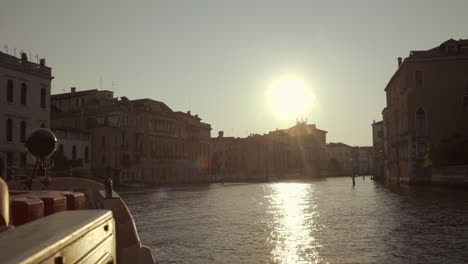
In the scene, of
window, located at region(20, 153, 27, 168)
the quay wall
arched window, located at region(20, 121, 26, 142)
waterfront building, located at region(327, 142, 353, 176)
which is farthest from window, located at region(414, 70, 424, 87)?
waterfront building, located at region(327, 142, 353, 176)

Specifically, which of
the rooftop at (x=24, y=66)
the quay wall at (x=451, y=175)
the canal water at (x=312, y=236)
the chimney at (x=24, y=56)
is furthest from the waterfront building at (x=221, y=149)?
the canal water at (x=312, y=236)

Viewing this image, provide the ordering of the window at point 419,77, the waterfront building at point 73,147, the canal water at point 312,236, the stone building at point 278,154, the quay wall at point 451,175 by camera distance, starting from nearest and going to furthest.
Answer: the canal water at point 312,236 < the quay wall at point 451,175 < the waterfront building at point 73,147 < the window at point 419,77 < the stone building at point 278,154

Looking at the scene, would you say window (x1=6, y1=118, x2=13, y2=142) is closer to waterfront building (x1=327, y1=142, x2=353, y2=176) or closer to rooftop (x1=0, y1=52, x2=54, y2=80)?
rooftop (x1=0, y1=52, x2=54, y2=80)

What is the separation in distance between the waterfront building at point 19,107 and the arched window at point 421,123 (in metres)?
36.6

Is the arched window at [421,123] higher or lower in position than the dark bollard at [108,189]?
higher

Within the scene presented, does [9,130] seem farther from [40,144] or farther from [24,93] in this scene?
[40,144]

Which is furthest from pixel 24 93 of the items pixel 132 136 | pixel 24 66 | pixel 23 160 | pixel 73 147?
pixel 132 136

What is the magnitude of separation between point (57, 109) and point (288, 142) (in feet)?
261

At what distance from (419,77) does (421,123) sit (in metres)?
4.95

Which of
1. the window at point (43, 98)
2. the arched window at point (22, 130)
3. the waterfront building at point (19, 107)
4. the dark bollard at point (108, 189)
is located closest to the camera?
the dark bollard at point (108, 189)

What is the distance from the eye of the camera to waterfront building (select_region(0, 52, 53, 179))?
106 ft

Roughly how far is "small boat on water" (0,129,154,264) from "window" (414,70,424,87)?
48218 mm

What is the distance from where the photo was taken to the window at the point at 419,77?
159 feet

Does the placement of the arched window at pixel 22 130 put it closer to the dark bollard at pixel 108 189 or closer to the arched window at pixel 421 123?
the dark bollard at pixel 108 189
